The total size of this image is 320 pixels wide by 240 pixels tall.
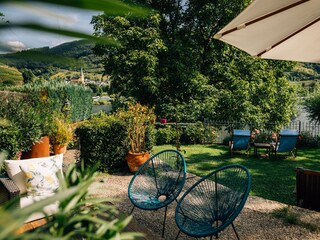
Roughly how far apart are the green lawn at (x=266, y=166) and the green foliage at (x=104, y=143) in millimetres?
2037

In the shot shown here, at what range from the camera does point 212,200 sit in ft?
12.0

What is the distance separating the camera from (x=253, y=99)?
16.0 meters

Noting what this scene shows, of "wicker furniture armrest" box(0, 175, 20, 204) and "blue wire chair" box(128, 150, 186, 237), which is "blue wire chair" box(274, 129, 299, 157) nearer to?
"blue wire chair" box(128, 150, 186, 237)

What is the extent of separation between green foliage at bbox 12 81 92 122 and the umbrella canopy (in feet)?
25.1

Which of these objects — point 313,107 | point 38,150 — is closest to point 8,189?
point 38,150

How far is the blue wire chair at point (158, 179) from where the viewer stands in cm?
423

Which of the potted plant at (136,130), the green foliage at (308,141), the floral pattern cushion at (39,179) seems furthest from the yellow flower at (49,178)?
the green foliage at (308,141)

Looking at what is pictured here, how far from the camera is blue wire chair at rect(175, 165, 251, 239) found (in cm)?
334

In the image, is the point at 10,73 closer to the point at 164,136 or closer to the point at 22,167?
the point at 22,167

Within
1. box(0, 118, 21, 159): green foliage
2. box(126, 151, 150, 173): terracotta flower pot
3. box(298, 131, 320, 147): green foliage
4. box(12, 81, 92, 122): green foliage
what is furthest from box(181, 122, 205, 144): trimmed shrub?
box(0, 118, 21, 159): green foliage

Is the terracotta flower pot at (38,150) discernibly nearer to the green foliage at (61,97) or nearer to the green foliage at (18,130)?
the green foliage at (18,130)

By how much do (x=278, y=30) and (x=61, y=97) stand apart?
12357 millimetres

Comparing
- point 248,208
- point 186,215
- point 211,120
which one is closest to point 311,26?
point 186,215

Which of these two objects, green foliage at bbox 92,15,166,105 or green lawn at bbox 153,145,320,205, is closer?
green lawn at bbox 153,145,320,205
